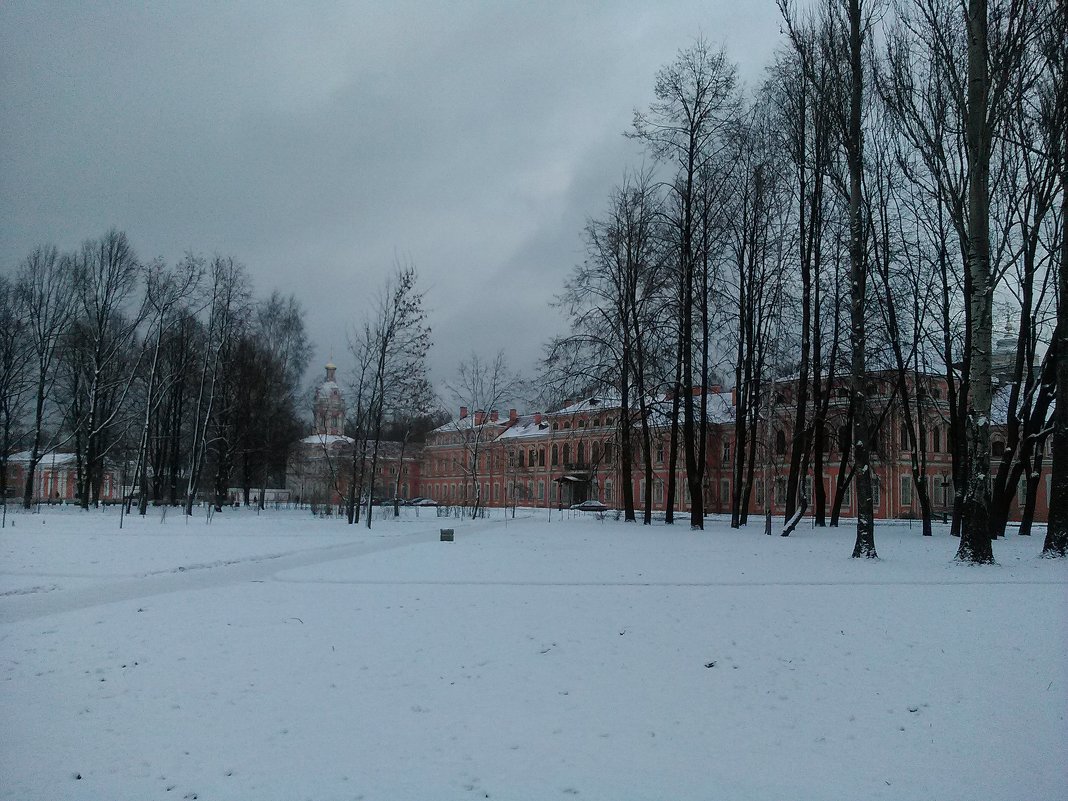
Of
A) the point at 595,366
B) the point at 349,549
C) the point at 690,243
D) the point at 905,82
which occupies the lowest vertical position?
the point at 349,549

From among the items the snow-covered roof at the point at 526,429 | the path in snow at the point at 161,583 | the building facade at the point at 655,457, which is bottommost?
the path in snow at the point at 161,583

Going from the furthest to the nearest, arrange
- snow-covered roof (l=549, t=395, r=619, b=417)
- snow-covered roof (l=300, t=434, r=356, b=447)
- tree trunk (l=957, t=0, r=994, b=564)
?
snow-covered roof (l=300, t=434, r=356, b=447) → snow-covered roof (l=549, t=395, r=619, b=417) → tree trunk (l=957, t=0, r=994, b=564)

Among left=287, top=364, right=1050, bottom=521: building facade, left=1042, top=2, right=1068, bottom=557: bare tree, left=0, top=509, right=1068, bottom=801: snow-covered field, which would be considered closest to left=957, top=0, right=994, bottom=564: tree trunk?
left=1042, top=2, right=1068, bottom=557: bare tree

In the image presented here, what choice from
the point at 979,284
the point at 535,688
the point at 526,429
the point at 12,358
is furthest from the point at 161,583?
the point at 526,429

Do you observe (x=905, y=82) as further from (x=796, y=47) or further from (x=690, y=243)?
(x=690, y=243)

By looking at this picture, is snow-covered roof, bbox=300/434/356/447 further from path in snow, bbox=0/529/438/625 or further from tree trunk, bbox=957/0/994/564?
tree trunk, bbox=957/0/994/564

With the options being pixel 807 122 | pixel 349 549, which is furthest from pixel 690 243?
pixel 349 549

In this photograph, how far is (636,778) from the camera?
199 inches

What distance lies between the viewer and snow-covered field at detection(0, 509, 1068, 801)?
16.6 ft

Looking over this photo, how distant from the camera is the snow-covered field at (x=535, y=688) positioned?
507 centimetres

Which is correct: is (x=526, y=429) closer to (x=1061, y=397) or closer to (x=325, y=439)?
(x=325, y=439)

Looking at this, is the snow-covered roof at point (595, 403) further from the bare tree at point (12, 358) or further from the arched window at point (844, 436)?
the bare tree at point (12, 358)

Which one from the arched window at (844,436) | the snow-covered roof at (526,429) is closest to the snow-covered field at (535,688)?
the arched window at (844,436)

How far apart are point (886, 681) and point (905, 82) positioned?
54.3ft
